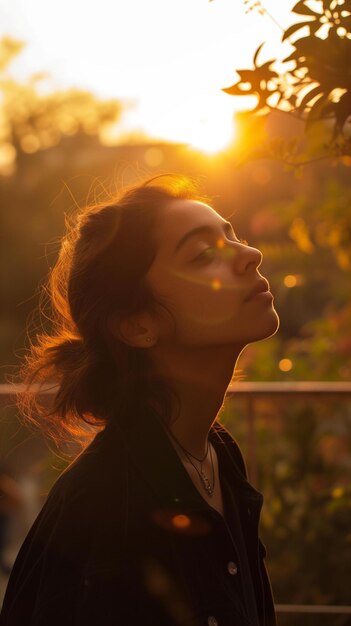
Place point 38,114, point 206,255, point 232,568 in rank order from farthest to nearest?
point 38,114 → point 206,255 → point 232,568

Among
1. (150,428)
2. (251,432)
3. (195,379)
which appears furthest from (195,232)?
(251,432)

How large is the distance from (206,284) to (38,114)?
3467 cm

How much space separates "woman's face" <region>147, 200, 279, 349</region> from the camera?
171 centimetres

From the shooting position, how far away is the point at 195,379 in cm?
181

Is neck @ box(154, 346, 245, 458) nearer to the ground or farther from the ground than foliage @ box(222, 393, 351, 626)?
farther from the ground

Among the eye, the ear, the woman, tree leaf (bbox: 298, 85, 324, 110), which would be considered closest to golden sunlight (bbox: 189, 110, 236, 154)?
the woman

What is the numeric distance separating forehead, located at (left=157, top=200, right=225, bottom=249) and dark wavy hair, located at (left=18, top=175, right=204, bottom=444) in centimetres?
2

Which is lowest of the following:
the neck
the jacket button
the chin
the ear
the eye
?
the jacket button

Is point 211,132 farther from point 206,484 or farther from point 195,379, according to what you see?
point 206,484

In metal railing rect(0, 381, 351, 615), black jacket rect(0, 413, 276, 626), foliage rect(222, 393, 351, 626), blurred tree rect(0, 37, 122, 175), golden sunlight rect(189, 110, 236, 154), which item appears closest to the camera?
black jacket rect(0, 413, 276, 626)

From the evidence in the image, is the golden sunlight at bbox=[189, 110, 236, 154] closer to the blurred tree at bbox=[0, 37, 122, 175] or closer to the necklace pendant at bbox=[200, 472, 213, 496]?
the necklace pendant at bbox=[200, 472, 213, 496]

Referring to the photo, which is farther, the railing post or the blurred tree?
the blurred tree

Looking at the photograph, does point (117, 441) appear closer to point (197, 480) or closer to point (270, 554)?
point (197, 480)

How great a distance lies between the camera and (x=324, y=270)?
6152 mm
